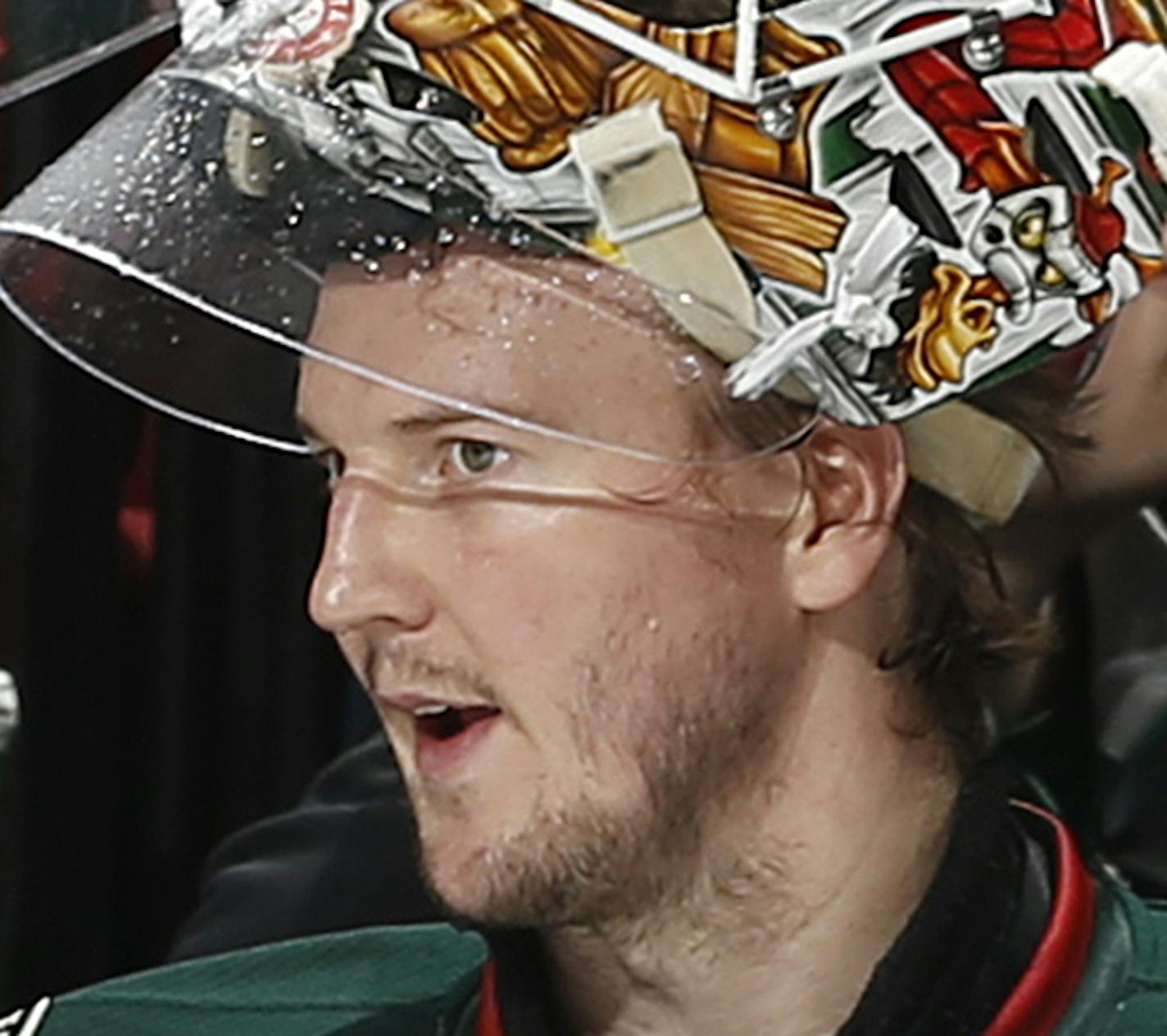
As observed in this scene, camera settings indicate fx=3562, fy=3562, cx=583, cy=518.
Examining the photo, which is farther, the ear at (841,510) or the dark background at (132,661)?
the dark background at (132,661)

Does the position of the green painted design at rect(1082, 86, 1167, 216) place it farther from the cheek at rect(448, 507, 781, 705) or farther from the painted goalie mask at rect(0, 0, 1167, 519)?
the cheek at rect(448, 507, 781, 705)

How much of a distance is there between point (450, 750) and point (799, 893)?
0.17 metres

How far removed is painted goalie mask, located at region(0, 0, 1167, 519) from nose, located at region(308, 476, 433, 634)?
71mm

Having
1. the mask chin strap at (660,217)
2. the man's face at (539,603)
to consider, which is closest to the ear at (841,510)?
the man's face at (539,603)

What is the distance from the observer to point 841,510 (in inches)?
60.5

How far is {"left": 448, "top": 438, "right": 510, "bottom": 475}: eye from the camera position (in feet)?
4.90

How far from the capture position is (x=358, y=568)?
1.50 metres

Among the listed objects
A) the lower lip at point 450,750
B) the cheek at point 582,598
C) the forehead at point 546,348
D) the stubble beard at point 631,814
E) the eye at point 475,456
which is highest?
the forehead at point 546,348

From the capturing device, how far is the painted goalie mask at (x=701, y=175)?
4.60 ft

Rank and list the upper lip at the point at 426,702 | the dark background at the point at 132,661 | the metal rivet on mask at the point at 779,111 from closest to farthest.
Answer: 1. the metal rivet on mask at the point at 779,111
2. the upper lip at the point at 426,702
3. the dark background at the point at 132,661

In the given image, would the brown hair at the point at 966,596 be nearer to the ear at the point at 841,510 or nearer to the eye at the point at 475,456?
the ear at the point at 841,510

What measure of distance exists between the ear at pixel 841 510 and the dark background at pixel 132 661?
0.57 meters

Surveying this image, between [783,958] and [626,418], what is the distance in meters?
0.26

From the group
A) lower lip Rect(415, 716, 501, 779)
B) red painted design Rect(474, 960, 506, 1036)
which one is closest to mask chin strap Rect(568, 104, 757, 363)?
lower lip Rect(415, 716, 501, 779)
